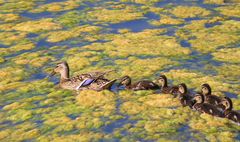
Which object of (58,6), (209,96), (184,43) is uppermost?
(58,6)

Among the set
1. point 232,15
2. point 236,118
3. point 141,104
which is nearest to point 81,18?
point 232,15

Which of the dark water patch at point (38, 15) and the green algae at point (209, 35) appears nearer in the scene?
the green algae at point (209, 35)

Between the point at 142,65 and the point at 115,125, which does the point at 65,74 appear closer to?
the point at 142,65

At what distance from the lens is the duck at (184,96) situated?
10380 millimetres

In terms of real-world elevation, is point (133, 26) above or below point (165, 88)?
above

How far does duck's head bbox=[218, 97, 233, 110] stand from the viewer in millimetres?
9703

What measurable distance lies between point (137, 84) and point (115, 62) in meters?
2.14

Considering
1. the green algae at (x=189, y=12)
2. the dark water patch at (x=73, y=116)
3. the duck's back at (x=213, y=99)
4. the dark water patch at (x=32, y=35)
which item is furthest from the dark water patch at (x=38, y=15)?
the duck's back at (x=213, y=99)

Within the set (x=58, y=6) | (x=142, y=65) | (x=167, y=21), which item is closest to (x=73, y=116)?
(x=142, y=65)

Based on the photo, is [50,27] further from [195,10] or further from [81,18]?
[195,10]

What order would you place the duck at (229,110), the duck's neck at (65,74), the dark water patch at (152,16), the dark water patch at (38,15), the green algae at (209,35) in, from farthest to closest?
the dark water patch at (38,15), the dark water patch at (152,16), the green algae at (209,35), the duck's neck at (65,74), the duck at (229,110)

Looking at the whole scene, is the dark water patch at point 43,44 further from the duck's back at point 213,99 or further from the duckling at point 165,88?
the duck's back at point 213,99

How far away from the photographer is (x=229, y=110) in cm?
974

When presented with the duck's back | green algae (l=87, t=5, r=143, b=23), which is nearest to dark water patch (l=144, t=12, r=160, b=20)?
green algae (l=87, t=5, r=143, b=23)
